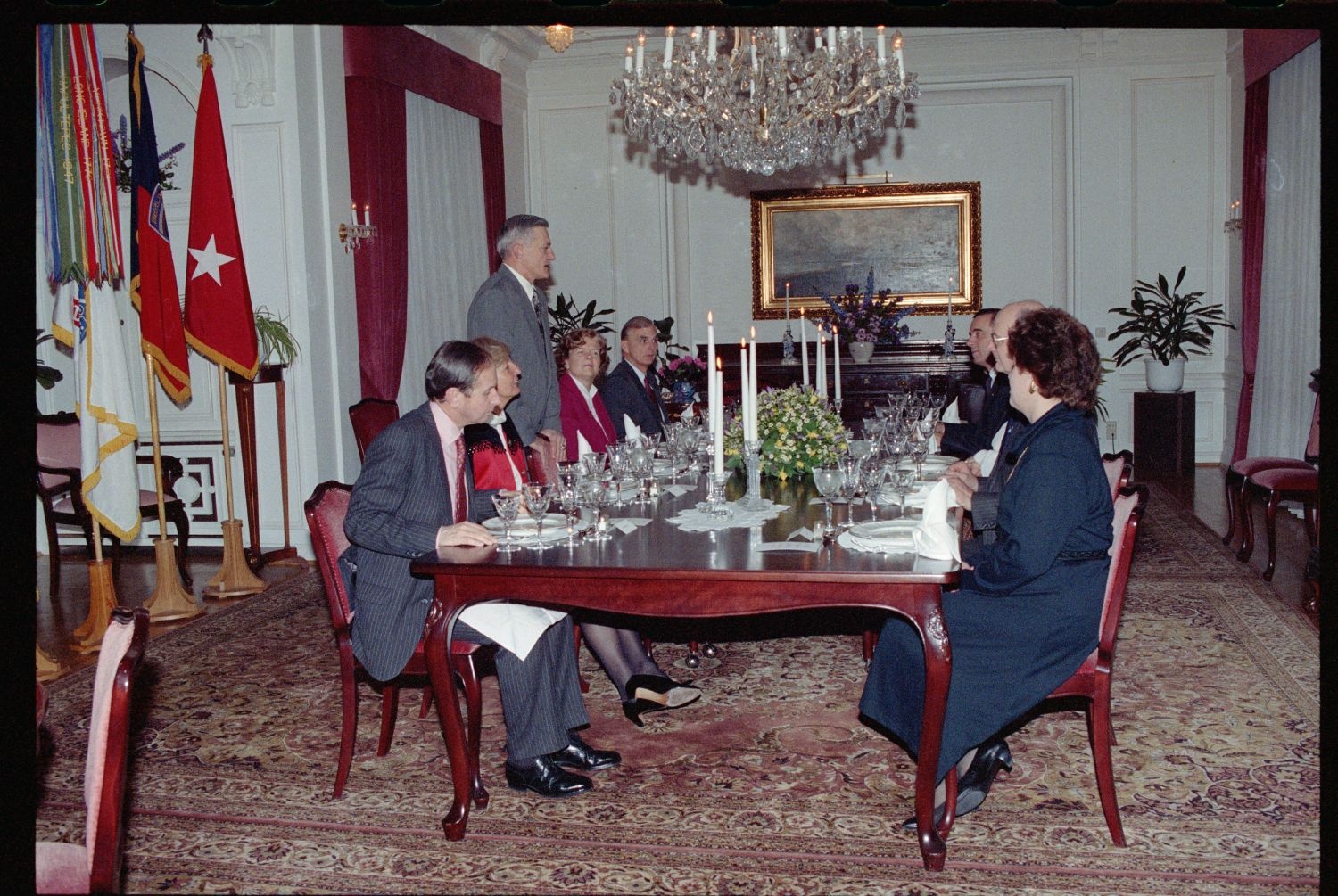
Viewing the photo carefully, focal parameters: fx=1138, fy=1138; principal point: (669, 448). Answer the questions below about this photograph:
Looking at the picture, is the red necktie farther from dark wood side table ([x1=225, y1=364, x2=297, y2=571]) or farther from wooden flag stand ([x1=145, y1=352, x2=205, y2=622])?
dark wood side table ([x1=225, y1=364, x2=297, y2=571])

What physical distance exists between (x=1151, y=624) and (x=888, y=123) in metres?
6.07

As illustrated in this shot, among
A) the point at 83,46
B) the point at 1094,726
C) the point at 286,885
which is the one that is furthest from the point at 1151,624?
the point at 83,46

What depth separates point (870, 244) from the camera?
9.92 metres

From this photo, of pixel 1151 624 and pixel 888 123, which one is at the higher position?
pixel 888 123

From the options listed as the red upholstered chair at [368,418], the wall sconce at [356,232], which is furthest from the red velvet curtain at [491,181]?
the red upholstered chair at [368,418]

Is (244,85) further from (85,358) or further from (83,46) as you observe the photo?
(85,358)

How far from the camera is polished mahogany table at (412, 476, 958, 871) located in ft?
8.87

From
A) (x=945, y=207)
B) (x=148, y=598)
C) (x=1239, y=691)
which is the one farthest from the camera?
(x=945, y=207)

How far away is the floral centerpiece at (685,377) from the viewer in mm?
7316

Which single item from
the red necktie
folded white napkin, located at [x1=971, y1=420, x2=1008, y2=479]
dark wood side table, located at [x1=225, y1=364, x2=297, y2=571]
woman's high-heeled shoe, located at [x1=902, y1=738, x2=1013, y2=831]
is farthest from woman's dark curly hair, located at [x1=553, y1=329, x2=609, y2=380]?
woman's high-heeled shoe, located at [x1=902, y1=738, x2=1013, y2=831]

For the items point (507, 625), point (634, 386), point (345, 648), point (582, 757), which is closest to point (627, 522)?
point (507, 625)

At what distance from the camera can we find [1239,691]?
403 cm

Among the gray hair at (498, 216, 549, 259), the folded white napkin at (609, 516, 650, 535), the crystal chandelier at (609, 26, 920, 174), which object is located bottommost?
the folded white napkin at (609, 516, 650, 535)

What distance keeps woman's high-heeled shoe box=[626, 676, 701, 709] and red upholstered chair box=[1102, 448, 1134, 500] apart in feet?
5.14
